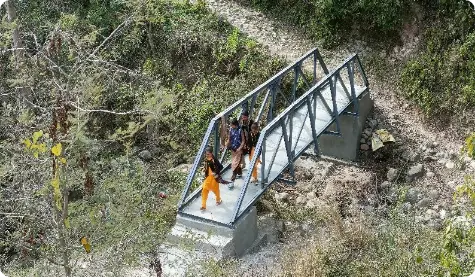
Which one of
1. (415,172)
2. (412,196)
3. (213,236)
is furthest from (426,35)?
(213,236)

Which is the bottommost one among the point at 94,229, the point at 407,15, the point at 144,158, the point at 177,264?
the point at 144,158

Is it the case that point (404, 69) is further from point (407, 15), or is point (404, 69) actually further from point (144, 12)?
point (144, 12)

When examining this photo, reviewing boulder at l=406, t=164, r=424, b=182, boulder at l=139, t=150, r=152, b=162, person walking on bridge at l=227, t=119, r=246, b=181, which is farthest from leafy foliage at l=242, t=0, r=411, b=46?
person walking on bridge at l=227, t=119, r=246, b=181

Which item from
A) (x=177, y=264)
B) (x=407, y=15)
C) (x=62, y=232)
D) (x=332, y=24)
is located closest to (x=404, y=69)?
(x=407, y=15)

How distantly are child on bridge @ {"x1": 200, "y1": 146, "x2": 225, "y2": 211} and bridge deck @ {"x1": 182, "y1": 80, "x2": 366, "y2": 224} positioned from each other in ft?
0.74

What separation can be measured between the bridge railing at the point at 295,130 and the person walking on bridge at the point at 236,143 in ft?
1.09

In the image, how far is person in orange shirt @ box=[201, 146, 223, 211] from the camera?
9.41 m

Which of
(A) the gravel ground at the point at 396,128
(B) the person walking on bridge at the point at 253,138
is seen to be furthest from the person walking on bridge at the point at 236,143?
(A) the gravel ground at the point at 396,128

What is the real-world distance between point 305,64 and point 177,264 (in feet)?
23.0

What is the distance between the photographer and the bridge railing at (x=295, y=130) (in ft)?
32.5

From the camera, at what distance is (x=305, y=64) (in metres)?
14.6

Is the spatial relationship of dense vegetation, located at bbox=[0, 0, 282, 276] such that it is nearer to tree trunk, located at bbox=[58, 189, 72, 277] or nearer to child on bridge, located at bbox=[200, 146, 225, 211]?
tree trunk, located at bbox=[58, 189, 72, 277]

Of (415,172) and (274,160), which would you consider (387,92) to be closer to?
(415,172)

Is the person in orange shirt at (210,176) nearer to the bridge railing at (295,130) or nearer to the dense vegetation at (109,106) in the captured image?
the bridge railing at (295,130)
